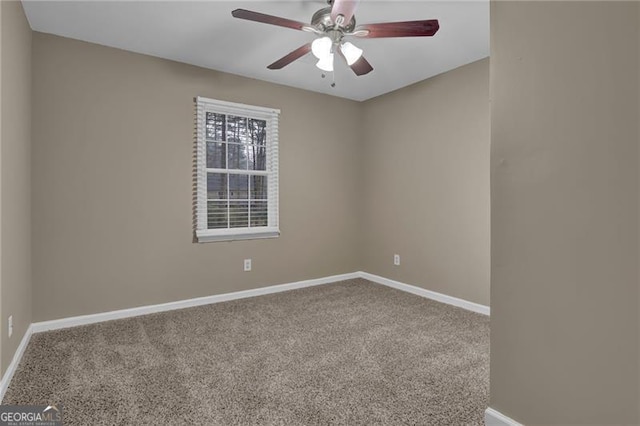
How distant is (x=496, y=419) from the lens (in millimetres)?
1537

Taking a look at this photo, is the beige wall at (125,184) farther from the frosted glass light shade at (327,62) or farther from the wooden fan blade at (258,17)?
the wooden fan blade at (258,17)

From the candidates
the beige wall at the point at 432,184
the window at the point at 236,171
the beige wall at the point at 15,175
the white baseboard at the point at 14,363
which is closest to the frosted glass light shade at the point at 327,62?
the window at the point at 236,171

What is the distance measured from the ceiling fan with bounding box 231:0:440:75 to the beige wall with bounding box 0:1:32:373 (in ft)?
4.62

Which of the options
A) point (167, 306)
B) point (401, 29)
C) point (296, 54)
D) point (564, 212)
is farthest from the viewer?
point (167, 306)

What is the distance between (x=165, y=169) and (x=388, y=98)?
2.78 meters

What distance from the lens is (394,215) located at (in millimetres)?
4246

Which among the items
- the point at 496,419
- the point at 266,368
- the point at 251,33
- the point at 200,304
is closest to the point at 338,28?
the point at 251,33

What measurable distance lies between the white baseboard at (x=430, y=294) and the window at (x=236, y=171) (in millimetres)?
1482

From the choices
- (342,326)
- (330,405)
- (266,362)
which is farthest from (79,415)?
(342,326)

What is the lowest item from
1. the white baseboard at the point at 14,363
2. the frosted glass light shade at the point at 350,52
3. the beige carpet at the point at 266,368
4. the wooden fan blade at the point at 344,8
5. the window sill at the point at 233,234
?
the beige carpet at the point at 266,368

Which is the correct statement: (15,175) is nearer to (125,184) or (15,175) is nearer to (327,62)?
(125,184)

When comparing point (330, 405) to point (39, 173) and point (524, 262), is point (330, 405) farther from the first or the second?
point (39, 173)

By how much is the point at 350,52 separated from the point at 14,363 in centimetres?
298

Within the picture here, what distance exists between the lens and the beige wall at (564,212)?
1.16 meters
